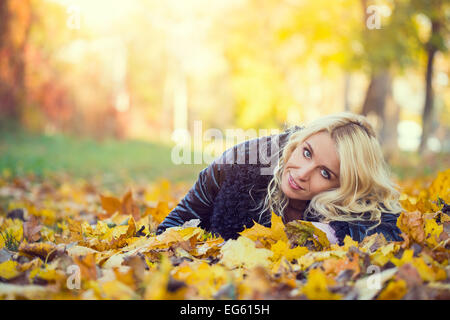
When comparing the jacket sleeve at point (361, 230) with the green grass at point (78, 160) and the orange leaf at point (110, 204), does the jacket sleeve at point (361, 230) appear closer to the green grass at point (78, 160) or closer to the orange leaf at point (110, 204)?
the orange leaf at point (110, 204)

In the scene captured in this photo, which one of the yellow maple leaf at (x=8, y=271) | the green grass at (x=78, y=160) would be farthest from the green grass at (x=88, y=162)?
the yellow maple leaf at (x=8, y=271)

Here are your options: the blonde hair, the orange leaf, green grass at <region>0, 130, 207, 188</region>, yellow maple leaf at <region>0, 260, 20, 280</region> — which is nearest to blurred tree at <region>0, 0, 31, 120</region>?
green grass at <region>0, 130, 207, 188</region>

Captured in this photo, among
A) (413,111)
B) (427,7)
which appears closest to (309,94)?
(427,7)

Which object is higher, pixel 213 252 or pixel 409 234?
pixel 409 234

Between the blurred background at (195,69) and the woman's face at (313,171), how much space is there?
592mm

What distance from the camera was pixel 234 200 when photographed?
2432 millimetres

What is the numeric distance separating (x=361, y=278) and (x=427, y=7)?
9.96 m

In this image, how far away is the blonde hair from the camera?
2287 millimetres

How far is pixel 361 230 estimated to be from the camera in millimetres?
2127

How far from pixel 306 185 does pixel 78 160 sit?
10337 mm

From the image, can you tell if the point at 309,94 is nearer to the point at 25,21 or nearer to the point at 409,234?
the point at 25,21

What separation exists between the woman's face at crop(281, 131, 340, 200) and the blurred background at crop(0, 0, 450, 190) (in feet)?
1.94

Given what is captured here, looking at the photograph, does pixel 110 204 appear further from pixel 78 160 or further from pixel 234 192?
pixel 78 160

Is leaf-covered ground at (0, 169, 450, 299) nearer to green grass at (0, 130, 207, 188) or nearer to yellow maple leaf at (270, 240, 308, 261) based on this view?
yellow maple leaf at (270, 240, 308, 261)
